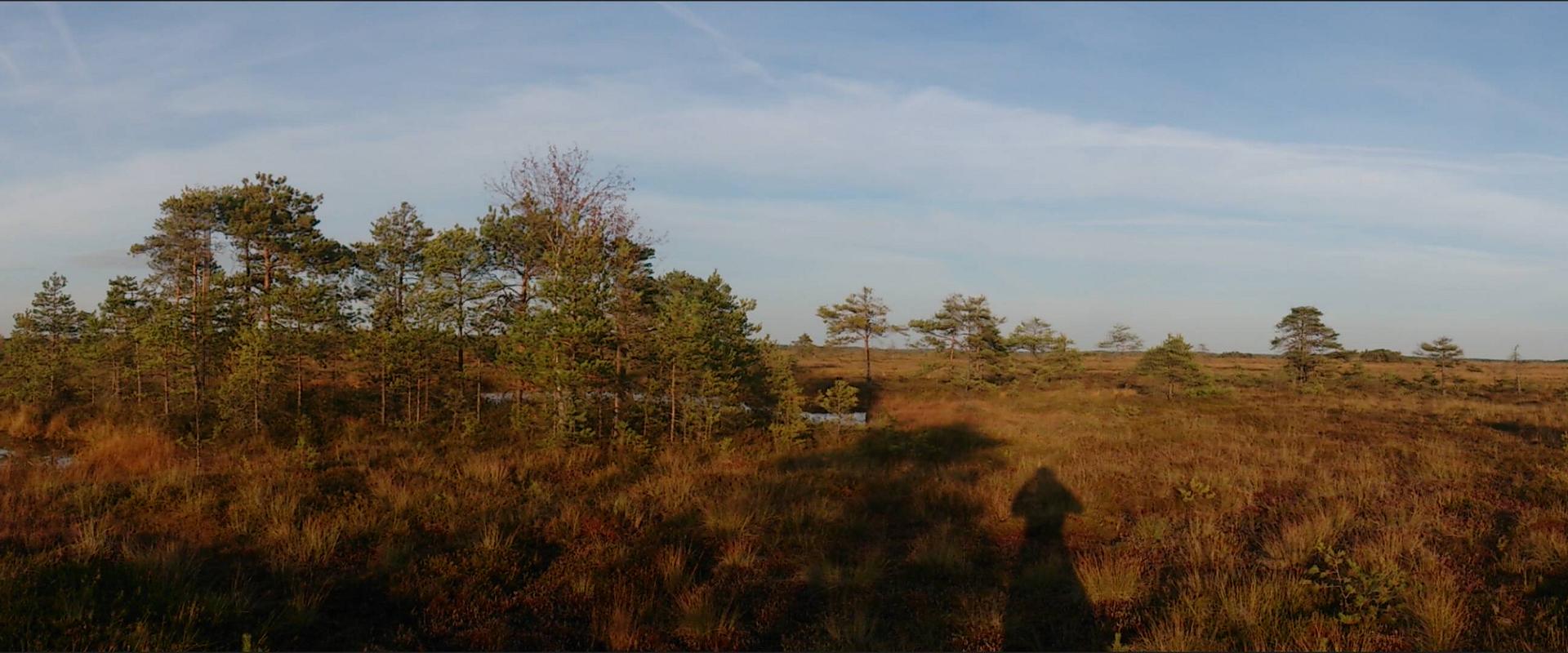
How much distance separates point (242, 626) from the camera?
5.57 m

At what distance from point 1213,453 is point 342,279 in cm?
2724

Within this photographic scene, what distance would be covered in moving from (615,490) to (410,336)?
8559mm

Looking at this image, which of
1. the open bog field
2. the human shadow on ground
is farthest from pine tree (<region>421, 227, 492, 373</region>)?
the human shadow on ground

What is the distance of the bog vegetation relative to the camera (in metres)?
5.82

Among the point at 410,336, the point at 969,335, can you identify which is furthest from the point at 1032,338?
the point at 410,336

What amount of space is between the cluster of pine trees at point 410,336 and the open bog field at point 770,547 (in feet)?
4.95

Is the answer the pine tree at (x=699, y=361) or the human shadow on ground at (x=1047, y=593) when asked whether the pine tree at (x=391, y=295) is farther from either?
the human shadow on ground at (x=1047, y=593)

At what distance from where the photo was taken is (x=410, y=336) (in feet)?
53.2

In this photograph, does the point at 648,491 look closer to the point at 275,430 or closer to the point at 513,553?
the point at 513,553

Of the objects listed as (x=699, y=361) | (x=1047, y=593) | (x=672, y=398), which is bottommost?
(x=1047, y=593)

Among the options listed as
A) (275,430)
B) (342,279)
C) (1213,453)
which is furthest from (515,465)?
(342,279)

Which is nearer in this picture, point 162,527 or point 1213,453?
point 162,527

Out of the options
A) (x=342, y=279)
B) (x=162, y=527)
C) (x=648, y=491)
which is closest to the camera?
(x=162, y=527)

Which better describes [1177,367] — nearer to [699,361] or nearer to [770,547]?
[699,361]
